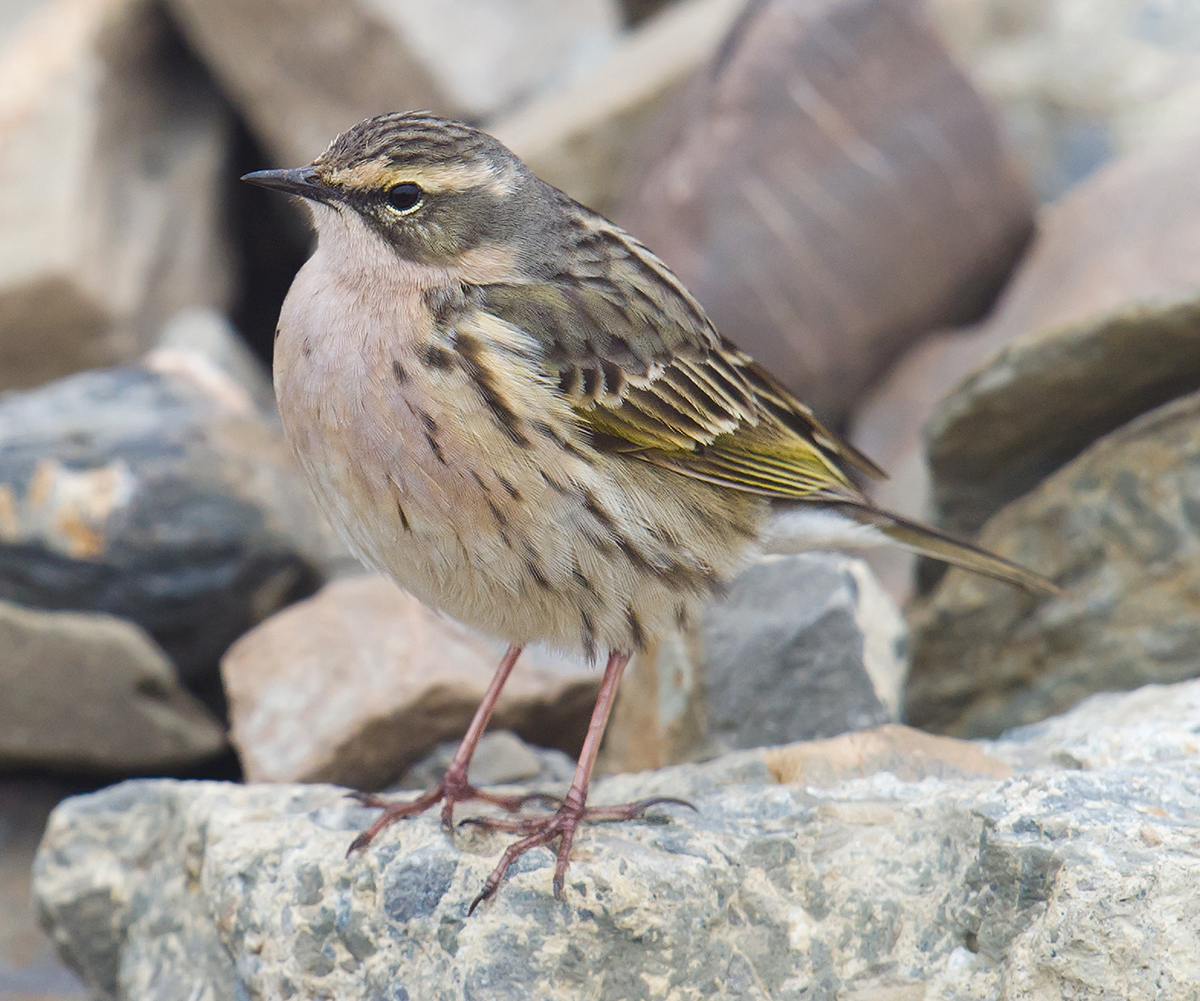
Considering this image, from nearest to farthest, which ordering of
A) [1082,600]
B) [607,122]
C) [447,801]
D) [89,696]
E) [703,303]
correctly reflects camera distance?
[447,801] → [1082,600] → [89,696] → [703,303] → [607,122]

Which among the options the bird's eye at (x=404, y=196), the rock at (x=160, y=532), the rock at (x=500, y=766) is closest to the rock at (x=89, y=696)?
the rock at (x=160, y=532)

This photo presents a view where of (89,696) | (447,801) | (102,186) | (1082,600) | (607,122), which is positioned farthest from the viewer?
→ (102,186)

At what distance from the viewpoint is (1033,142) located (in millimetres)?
10156

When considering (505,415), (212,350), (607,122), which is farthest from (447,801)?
(607,122)

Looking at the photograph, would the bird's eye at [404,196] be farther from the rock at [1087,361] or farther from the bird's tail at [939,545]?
the rock at [1087,361]

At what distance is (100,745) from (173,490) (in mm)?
1261

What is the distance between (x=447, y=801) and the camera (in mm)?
4316

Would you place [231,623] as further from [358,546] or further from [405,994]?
[405,994]

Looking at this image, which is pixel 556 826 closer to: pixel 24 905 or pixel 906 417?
pixel 24 905

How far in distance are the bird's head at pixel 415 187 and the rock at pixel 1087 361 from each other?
7.88ft

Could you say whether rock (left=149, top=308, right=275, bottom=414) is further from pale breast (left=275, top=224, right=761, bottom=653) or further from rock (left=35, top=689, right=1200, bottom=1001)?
rock (left=35, top=689, right=1200, bottom=1001)

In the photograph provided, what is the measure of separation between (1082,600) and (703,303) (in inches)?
124

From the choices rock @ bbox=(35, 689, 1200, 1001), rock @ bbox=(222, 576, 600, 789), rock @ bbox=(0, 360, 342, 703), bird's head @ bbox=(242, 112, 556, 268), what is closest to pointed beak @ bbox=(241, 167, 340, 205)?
bird's head @ bbox=(242, 112, 556, 268)

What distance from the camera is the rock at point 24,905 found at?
5852 mm
